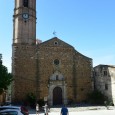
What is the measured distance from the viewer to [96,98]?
40594 mm

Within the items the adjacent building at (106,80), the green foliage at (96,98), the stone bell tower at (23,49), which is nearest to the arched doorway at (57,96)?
the stone bell tower at (23,49)

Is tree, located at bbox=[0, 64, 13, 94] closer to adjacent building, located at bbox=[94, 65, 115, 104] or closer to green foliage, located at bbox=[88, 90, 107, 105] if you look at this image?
green foliage, located at bbox=[88, 90, 107, 105]

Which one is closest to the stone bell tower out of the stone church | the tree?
the stone church

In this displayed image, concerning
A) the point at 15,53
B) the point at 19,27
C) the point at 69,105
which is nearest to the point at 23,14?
the point at 19,27

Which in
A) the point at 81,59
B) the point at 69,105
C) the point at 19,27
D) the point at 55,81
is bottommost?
the point at 69,105

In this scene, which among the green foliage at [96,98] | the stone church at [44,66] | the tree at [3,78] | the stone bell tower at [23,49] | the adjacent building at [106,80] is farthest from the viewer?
the green foliage at [96,98]

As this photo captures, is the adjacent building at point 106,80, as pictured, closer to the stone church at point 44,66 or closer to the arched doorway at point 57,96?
the stone church at point 44,66

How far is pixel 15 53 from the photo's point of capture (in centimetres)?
4031

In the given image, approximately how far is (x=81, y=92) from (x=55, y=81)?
410 cm

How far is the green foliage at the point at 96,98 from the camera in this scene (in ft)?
133

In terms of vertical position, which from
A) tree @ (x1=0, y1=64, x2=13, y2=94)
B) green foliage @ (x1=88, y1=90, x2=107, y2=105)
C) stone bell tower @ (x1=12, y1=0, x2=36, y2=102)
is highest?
stone bell tower @ (x1=12, y1=0, x2=36, y2=102)

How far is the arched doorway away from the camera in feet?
135

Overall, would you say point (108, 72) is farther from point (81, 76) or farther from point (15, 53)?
point (15, 53)

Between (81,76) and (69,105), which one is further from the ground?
(81,76)
